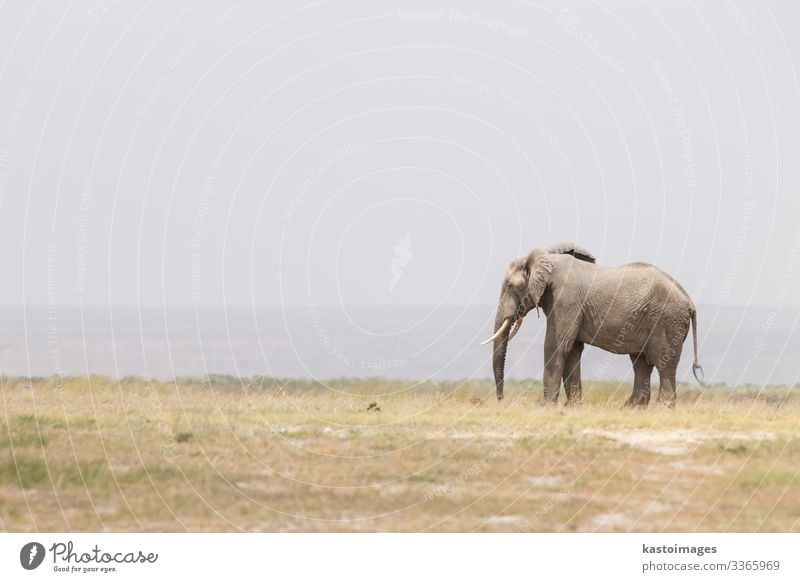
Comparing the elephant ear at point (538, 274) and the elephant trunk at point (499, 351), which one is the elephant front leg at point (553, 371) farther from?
the elephant trunk at point (499, 351)

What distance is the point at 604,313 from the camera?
27.5 meters

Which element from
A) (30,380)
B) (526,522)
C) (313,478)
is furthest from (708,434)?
(30,380)

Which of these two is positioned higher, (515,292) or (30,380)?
(515,292)

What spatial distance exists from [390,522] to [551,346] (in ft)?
34.8

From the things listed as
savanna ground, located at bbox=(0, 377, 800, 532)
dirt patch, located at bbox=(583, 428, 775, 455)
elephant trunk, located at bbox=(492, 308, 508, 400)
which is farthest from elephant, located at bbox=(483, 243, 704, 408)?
dirt patch, located at bbox=(583, 428, 775, 455)

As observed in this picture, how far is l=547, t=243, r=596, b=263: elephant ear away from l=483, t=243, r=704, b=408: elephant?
0.35 meters

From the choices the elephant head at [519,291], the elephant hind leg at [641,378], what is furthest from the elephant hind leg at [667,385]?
the elephant head at [519,291]

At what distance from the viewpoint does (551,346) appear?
90.5ft

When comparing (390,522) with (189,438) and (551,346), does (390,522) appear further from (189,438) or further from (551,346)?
(551,346)

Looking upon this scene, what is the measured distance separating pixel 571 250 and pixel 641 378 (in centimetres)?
320

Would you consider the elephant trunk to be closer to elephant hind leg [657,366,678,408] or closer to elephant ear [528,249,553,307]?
elephant ear [528,249,553,307]

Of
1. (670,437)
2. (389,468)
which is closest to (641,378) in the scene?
(670,437)

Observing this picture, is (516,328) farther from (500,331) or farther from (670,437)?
(670,437)
